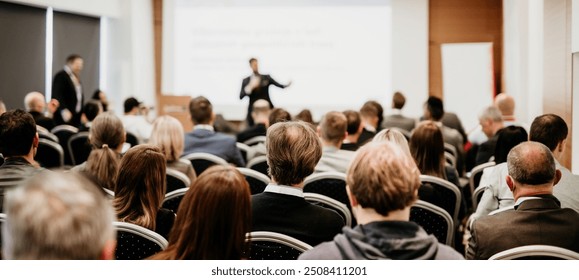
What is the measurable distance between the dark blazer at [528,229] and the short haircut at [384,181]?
0.79m

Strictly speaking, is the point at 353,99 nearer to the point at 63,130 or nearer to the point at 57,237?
the point at 63,130

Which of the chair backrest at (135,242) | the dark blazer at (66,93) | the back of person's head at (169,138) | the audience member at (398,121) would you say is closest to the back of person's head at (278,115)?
the back of person's head at (169,138)

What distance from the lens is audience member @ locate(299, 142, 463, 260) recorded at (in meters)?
1.71

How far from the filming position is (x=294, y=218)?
252 centimetres

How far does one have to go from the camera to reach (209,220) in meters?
1.84

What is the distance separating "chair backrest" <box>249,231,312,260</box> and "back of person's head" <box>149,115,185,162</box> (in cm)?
197

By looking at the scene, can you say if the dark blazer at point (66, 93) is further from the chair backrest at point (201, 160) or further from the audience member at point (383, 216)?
the audience member at point (383, 216)

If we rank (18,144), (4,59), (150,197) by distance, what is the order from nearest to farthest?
(150,197)
(18,144)
(4,59)

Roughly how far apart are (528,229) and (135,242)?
4.34 feet

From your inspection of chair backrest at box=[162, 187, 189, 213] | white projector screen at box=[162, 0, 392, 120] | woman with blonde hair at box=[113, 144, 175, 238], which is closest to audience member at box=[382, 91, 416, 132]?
white projector screen at box=[162, 0, 392, 120]
